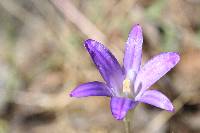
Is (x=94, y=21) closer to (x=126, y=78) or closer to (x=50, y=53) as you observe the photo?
(x=50, y=53)

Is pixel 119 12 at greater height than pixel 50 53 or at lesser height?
greater

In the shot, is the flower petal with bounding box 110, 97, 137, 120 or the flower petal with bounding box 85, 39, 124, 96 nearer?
the flower petal with bounding box 110, 97, 137, 120

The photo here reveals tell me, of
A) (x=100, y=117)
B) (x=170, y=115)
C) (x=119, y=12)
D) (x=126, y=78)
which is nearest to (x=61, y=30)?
(x=119, y=12)

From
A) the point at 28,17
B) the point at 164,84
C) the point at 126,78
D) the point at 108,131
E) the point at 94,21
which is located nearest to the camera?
the point at 126,78

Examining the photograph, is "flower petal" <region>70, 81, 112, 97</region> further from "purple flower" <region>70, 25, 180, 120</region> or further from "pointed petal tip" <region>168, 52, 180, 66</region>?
"pointed petal tip" <region>168, 52, 180, 66</region>

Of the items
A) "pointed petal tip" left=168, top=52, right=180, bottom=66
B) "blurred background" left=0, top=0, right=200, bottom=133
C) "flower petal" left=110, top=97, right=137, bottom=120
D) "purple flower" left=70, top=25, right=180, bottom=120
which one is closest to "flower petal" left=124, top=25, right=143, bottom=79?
"purple flower" left=70, top=25, right=180, bottom=120

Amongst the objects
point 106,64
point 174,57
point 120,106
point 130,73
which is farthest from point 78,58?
point 120,106
